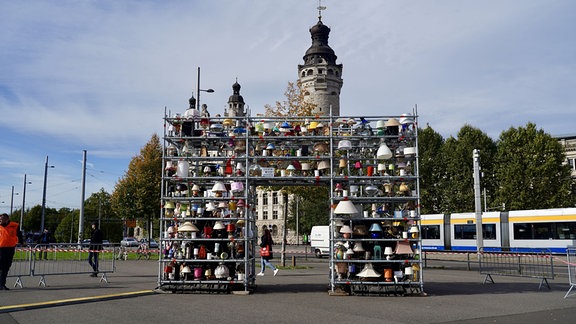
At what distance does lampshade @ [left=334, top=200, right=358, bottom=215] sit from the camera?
1287cm

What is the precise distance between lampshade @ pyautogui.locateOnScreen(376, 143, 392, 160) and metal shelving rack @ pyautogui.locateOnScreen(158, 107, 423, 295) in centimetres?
3

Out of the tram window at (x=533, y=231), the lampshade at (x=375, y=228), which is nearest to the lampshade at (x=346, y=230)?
the lampshade at (x=375, y=228)

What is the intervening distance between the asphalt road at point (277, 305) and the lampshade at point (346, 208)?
222cm

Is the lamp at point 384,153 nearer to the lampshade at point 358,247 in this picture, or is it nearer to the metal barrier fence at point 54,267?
the lampshade at point 358,247

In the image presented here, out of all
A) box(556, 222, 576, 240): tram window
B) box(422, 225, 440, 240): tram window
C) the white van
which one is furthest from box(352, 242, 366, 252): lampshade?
box(422, 225, 440, 240): tram window

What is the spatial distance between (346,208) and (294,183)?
1978 millimetres

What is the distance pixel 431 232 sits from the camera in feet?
129

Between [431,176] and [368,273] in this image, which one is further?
[431,176]

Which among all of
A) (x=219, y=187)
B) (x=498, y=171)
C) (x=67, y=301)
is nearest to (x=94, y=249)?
(x=67, y=301)

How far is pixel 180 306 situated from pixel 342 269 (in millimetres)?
4592

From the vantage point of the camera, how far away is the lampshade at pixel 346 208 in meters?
12.9

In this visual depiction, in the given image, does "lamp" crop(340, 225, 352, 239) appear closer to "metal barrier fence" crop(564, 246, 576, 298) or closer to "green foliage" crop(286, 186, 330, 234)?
"metal barrier fence" crop(564, 246, 576, 298)

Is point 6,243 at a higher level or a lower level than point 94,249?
higher

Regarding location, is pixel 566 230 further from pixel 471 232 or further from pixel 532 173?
pixel 532 173
